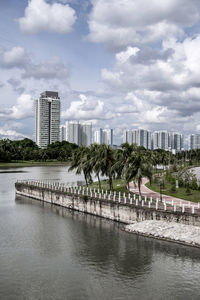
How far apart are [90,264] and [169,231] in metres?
10.2

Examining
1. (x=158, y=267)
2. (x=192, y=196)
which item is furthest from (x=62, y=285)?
(x=192, y=196)

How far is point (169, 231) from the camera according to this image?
34.0m

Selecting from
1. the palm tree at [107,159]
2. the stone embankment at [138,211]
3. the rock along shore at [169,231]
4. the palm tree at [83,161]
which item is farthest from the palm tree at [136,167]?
the palm tree at [83,161]

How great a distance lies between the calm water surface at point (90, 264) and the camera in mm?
22812

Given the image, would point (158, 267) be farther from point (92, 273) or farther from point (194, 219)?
point (194, 219)

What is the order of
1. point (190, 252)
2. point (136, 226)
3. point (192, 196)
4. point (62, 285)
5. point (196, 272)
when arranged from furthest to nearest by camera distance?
1. point (192, 196)
2. point (136, 226)
3. point (190, 252)
4. point (196, 272)
5. point (62, 285)

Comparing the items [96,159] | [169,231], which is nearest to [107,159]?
[96,159]

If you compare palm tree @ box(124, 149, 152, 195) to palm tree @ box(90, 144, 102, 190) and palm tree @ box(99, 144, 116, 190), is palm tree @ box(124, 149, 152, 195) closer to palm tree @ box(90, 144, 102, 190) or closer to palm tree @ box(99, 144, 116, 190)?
palm tree @ box(99, 144, 116, 190)

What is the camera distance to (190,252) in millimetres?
29625

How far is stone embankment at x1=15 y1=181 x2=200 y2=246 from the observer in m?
34.0

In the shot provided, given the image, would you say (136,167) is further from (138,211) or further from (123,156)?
(138,211)

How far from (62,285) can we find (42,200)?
39.1 meters

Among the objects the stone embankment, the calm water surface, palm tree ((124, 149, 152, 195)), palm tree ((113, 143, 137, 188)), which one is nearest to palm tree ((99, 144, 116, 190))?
palm tree ((113, 143, 137, 188))

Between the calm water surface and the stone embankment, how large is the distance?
5.10 ft
